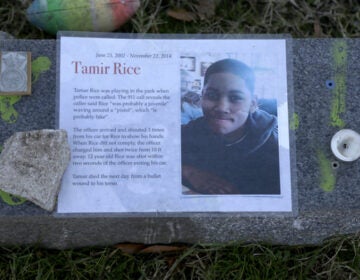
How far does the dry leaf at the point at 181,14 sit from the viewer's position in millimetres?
1871

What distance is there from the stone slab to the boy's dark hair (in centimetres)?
15

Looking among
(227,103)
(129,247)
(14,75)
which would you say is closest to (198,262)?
(129,247)

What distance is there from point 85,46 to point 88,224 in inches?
22.2

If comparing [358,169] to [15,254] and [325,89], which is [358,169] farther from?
[15,254]

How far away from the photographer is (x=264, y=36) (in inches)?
61.9

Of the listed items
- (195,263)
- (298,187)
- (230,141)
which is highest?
(230,141)

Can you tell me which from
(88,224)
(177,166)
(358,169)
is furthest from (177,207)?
(358,169)

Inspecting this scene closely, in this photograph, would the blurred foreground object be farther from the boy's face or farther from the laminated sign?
the boy's face

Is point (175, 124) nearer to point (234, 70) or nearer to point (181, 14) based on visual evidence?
point (234, 70)

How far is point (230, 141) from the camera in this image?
149cm

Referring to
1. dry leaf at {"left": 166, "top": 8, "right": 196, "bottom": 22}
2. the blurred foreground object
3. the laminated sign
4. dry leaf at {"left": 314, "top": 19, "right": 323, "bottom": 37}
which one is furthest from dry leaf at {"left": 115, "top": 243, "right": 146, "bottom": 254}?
dry leaf at {"left": 314, "top": 19, "right": 323, "bottom": 37}

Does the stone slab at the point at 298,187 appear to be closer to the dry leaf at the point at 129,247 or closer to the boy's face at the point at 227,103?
the dry leaf at the point at 129,247

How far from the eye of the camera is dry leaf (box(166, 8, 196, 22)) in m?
1.87

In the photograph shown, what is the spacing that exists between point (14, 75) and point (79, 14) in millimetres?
326
